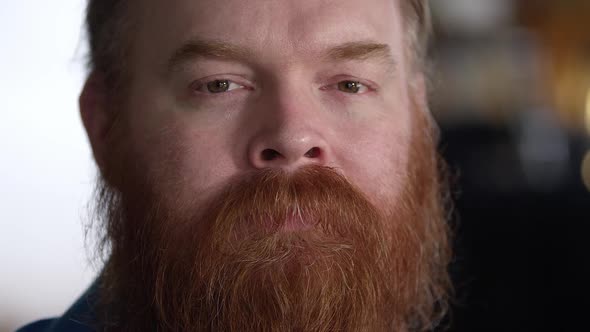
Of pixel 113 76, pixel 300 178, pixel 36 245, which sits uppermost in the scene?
pixel 113 76

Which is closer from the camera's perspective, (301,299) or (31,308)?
(301,299)

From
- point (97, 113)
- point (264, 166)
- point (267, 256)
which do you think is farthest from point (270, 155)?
point (97, 113)

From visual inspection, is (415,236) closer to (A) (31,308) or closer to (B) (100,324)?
(B) (100,324)

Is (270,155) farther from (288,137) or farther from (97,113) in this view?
(97,113)

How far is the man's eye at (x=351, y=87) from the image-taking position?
2.88 feet

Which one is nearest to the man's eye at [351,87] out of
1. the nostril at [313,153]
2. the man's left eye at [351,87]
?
the man's left eye at [351,87]

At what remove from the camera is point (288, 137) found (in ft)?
2.54

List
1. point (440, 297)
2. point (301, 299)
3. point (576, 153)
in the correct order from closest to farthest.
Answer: point (301, 299) → point (440, 297) → point (576, 153)

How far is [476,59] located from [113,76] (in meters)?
2.85

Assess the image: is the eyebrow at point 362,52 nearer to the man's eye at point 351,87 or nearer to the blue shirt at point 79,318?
the man's eye at point 351,87

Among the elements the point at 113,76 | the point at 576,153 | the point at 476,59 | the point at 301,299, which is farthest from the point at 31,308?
the point at 476,59

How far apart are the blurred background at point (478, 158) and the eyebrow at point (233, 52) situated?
0.48 metres

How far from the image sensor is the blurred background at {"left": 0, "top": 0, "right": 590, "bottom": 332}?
4.38 feet

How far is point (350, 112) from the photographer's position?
87 cm
